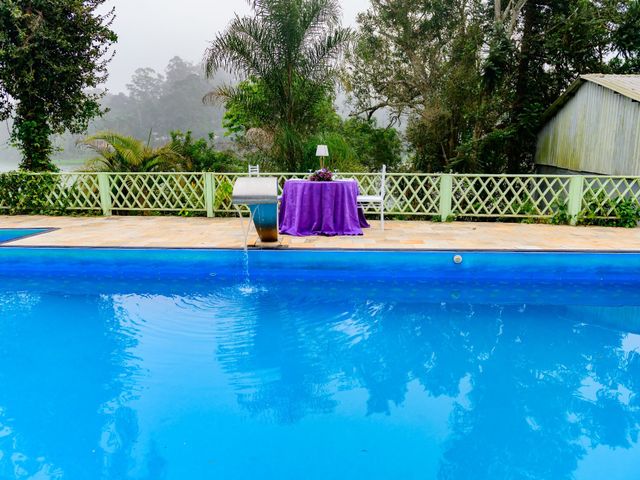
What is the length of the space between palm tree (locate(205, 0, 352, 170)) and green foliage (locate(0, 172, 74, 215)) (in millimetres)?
3271

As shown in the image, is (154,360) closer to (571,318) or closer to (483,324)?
(483,324)

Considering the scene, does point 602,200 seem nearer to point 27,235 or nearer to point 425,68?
point 425,68

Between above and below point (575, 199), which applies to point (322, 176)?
above

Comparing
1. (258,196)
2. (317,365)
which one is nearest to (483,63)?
(258,196)

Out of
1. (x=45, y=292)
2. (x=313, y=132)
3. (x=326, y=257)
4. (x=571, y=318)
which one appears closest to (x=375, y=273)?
(x=326, y=257)

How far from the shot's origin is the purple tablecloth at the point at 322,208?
640 cm

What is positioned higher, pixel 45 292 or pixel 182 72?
pixel 182 72

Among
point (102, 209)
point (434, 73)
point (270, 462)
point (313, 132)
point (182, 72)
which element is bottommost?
point (270, 462)

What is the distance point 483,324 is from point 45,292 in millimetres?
4604

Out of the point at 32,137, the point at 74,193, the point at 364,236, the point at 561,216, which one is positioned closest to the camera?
the point at 364,236

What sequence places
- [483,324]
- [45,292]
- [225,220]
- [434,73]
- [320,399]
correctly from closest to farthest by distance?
[320,399] → [483,324] → [45,292] → [225,220] → [434,73]

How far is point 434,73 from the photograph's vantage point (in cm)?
1237

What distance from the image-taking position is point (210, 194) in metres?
7.97

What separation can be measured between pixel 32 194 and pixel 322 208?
17.6ft
